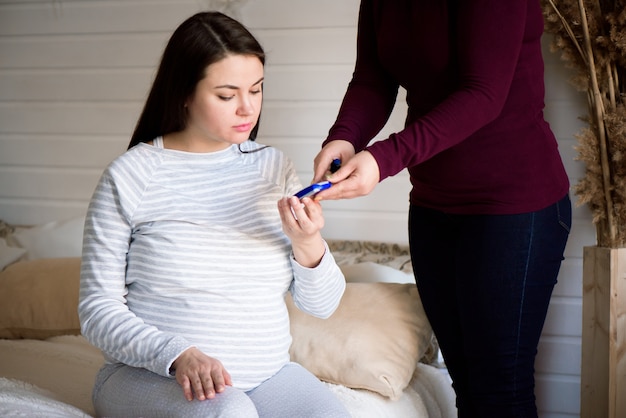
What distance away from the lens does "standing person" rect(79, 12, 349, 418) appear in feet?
4.87

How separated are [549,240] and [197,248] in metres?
0.71

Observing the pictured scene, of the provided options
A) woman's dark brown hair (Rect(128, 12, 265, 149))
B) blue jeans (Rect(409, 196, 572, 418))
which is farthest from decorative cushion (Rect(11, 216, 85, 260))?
blue jeans (Rect(409, 196, 572, 418))

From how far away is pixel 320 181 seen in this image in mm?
1514

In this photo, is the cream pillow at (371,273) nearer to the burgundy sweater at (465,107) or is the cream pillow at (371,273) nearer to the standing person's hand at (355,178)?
the burgundy sweater at (465,107)

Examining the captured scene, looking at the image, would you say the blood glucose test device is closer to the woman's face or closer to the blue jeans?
the woman's face

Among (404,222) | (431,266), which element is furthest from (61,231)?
(431,266)

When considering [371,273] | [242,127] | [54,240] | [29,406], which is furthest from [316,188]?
[54,240]

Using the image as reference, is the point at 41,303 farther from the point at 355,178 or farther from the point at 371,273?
the point at 355,178

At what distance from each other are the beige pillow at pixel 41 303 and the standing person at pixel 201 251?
949 millimetres

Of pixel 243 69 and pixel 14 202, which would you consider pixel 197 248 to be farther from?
pixel 14 202

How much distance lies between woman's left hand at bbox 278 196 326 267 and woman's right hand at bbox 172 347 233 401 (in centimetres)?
29

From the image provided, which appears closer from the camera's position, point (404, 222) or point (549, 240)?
point (549, 240)

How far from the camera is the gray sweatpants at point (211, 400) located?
1360mm

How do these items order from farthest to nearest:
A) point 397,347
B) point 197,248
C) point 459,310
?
point 397,347, point 459,310, point 197,248
